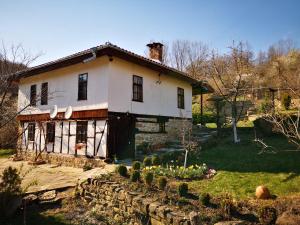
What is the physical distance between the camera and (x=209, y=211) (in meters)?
6.03

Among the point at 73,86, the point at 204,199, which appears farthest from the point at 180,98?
the point at 204,199

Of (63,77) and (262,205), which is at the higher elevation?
(63,77)

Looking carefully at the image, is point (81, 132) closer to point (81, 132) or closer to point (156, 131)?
point (81, 132)

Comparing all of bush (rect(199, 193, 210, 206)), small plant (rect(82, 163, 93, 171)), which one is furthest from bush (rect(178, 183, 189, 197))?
small plant (rect(82, 163, 93, 171))

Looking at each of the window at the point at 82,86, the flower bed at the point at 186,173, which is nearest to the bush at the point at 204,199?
the flower bed at the point at 186,173

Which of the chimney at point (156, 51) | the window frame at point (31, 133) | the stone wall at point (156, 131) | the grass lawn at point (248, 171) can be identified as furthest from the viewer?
the chimney at point (156, 51)

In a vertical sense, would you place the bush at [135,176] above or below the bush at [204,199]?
above

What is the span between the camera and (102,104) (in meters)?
12.2

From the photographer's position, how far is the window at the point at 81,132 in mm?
13104

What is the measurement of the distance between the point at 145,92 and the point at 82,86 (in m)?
3.45

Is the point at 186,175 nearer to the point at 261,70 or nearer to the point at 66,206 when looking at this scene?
the point at 66,206

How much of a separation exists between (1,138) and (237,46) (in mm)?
18861

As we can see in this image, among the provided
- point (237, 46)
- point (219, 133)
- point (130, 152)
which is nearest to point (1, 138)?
point (130, 152)

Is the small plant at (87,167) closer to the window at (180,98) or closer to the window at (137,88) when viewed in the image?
the window at (137,88)
